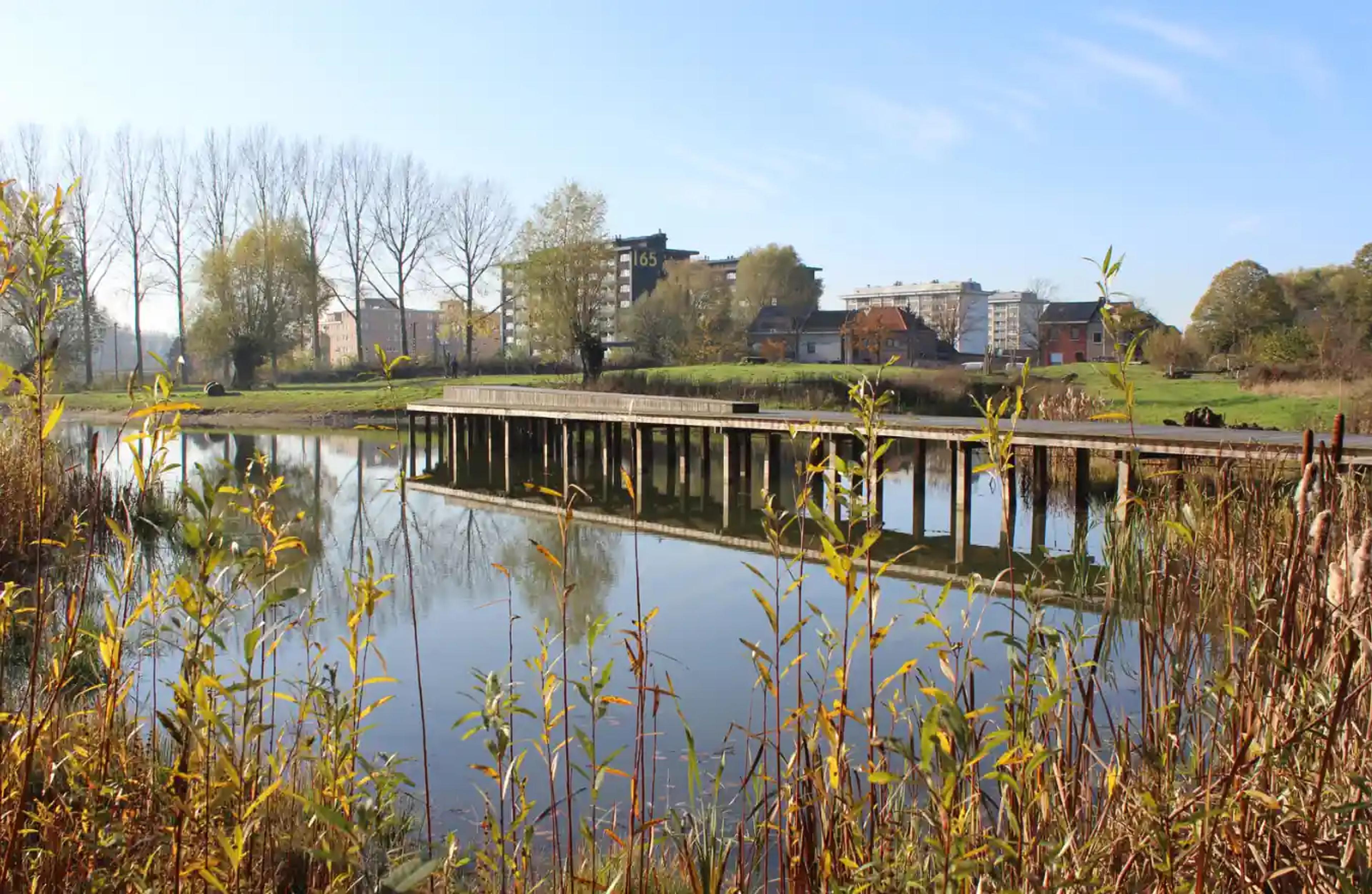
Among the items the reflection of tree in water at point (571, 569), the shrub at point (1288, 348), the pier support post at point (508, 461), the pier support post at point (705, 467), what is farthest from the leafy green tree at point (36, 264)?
the shrub at point (1288, 348)

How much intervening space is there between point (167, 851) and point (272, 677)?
974 mm

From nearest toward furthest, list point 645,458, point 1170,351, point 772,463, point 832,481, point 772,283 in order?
point 832,481
point 772,463
point 645,458
point 1170,351
point 772,283

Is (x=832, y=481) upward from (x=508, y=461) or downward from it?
upward

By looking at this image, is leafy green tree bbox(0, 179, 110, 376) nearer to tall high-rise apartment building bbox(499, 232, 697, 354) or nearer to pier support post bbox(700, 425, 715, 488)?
pier support post bbox(700, 425, 715, 488)

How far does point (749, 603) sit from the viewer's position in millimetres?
9594

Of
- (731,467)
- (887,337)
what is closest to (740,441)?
(731,467)

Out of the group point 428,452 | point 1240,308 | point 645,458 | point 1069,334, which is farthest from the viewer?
point 1069,334

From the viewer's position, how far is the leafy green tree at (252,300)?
42.1m

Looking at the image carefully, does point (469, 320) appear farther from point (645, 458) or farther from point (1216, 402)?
point (1216, 402)

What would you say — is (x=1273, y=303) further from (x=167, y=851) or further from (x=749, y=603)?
(x=167, y=851)

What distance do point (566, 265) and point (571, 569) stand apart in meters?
28.5

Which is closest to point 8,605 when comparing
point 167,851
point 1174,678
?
point 167,851

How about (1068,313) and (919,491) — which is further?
(1068,313)

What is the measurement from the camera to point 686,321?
48.6 meters
